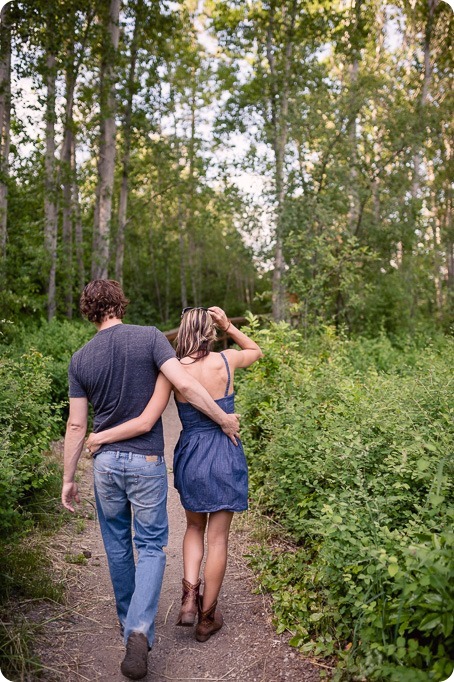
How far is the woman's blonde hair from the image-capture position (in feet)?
11.3

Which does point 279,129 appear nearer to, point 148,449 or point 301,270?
point 301,270

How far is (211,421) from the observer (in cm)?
347

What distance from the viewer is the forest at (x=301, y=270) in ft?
10.6

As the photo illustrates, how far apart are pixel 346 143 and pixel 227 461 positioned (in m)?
12.3

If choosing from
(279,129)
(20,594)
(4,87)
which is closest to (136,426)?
(20,594)

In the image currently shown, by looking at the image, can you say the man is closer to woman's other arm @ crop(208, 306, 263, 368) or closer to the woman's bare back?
the woman's bare back

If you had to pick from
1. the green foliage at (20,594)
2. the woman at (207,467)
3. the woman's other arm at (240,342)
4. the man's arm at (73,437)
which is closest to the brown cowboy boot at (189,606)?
the woman at (207,467)

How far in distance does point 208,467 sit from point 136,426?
570 millimetres

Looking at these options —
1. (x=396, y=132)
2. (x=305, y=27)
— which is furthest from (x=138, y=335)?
(x=305, y=27)

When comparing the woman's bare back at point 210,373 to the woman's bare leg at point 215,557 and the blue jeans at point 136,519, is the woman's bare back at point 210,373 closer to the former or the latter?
the blue jeans at point 136,519

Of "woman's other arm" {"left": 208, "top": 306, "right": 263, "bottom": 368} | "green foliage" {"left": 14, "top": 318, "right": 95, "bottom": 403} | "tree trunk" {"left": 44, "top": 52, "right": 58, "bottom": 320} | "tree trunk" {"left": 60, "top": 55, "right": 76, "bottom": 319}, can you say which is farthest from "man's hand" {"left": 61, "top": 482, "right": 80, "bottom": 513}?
"tree trunk" {"left": 60, "top": 55, "right": 76, "bottom": 319}

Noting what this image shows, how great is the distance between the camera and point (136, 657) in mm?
2912

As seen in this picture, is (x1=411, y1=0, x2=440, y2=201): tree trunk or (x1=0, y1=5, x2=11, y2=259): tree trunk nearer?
(x1=0, y1=5, x2=11, y2=259): tree trunk

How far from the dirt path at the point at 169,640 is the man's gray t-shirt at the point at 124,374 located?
1215mm
